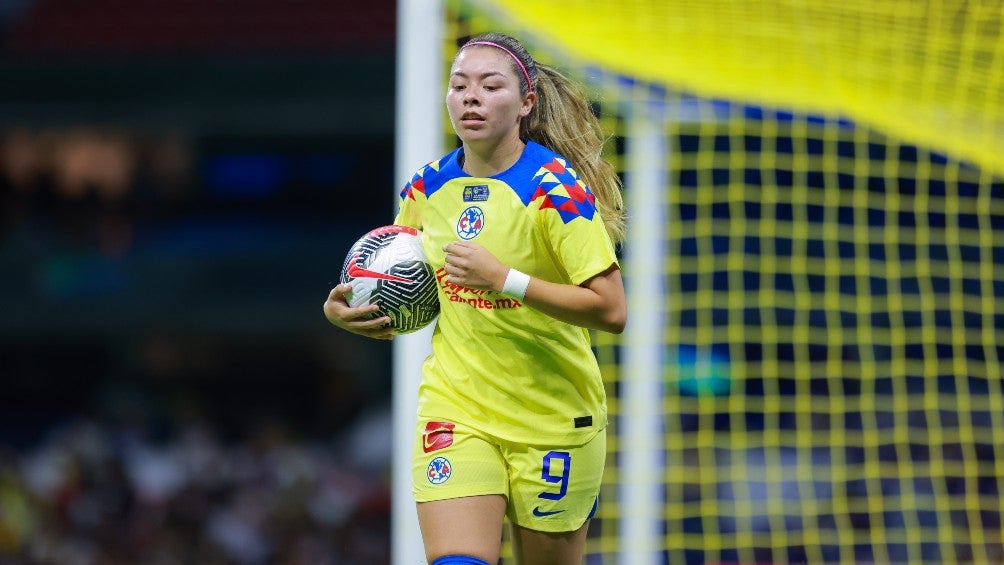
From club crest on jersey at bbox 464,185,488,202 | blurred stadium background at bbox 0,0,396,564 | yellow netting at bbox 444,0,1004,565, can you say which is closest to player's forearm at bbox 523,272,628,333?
club crest on jersey at bbox 464,185,488,202

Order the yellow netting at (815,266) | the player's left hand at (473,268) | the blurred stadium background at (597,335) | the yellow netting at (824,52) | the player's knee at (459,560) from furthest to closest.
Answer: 1. the blurred stadium background at (597,335)
2. the yellow netting at (815,266)
3. the yellow netting at (824,52)
4. the player's knee at (459,560)
5. the player's left hand at (473,268)

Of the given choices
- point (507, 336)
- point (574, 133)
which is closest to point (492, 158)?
point (574, 133)

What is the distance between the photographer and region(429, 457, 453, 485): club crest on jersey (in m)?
3.64

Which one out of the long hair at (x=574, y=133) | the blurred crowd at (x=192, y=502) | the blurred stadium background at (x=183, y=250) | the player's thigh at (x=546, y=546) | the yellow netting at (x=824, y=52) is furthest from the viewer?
the blurred stadium background at (x=183, y=250)

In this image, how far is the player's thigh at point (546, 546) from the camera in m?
3.77

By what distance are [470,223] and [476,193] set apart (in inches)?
3.3

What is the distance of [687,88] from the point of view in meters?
6.32

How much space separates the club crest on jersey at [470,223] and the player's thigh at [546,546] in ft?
2.64

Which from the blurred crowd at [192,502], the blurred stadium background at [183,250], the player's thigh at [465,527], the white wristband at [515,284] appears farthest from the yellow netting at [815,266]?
the blurred stadium background at [183,250]

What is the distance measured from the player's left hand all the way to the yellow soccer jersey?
17cm

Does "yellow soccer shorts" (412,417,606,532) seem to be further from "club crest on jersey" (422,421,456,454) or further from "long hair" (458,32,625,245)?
"long hair" (458,32,625,245)

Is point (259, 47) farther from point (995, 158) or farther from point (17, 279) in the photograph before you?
point (995, 158)

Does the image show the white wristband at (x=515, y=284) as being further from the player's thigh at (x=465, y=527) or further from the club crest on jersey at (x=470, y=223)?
the player's thigh at (x=465, y=527)

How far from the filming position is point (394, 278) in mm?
3664
